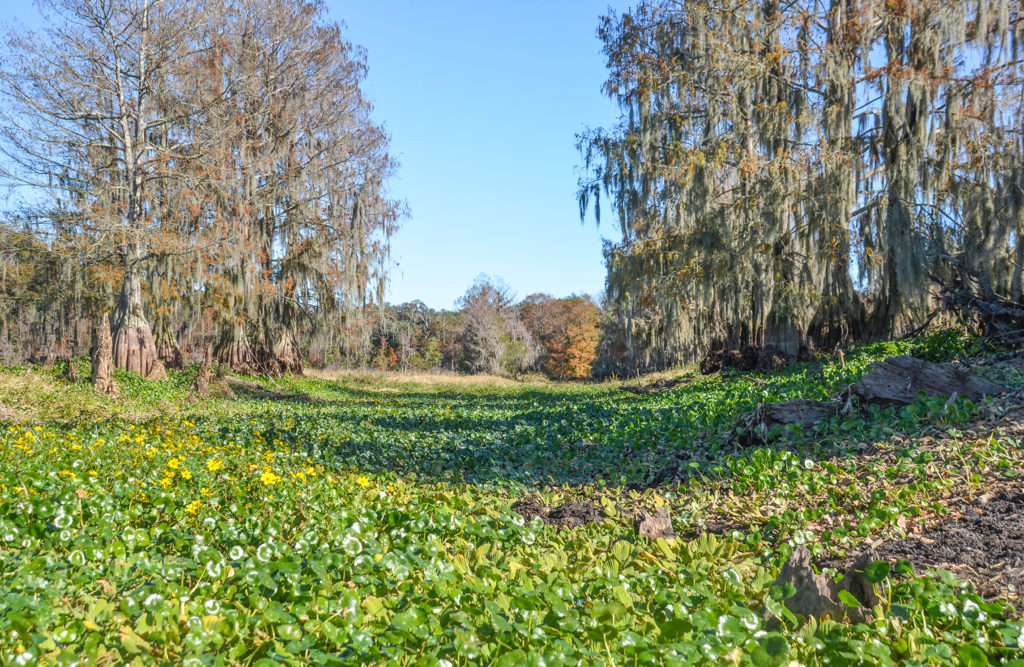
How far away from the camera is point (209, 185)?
15742mm

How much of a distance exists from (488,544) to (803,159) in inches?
481

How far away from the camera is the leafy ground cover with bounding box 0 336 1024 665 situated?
2.06 meters

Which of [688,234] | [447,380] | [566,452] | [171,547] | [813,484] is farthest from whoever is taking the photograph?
[447,380]

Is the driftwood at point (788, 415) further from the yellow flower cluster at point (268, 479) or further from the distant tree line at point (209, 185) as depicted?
the distant tree line at point (209, 185)

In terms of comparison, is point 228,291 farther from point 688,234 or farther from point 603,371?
point 603,371

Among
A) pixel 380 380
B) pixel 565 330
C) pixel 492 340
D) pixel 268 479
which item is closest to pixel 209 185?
pixel 380 380

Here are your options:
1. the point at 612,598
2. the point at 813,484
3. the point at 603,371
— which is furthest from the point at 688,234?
the point at 603,371

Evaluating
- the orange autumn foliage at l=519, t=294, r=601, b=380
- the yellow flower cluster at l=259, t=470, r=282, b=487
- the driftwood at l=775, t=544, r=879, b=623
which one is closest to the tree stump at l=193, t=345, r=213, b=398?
the yellow flower cluster at l=259, t=470, r=282, b=487

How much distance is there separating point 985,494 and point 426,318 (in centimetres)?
4762

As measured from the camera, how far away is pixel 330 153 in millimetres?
18969

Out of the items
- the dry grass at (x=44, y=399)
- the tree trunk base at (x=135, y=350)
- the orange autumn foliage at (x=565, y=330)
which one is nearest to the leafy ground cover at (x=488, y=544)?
the dry grass at (x=44, y=399)

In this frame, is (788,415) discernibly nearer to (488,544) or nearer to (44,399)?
(488,544)

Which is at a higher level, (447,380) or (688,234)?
(688,234)

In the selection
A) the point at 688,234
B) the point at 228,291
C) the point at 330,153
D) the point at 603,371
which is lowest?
the point at 603,371
